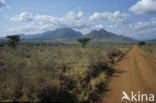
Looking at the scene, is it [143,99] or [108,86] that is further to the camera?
[108,86]

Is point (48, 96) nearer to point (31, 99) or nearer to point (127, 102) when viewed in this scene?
point (31, 99)

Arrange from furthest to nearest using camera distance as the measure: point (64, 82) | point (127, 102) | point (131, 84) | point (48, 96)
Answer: point (131, 84) → point (64, 82) → point (127, 102) → point (48, 96)

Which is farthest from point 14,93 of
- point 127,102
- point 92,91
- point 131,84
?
point 131,84

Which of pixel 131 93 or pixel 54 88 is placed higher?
pixel 54 88

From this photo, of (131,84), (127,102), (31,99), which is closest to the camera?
(31,99)

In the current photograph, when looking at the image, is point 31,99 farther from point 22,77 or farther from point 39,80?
point 22,77

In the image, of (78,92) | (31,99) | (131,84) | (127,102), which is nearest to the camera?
(31,99)

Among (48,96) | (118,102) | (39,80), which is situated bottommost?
(118,102)

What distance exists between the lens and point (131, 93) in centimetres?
617

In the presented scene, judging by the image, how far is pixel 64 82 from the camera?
655 centimetres

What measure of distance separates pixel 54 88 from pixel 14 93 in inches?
61.8

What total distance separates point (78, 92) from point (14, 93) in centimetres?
286

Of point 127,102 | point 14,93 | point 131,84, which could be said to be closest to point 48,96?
point 14,93

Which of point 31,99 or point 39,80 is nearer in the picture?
point 31,99
